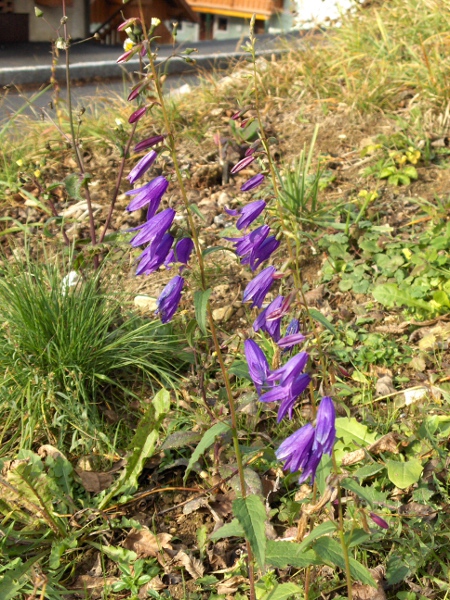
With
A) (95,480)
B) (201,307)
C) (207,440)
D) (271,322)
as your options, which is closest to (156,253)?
(201,307)

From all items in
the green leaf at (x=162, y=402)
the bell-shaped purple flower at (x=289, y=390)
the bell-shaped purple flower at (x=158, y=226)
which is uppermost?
the bell-shaped purple flower at (x=158, y=226)

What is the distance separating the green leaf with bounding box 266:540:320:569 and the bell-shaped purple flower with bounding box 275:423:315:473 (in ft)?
1.04

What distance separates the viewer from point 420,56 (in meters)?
5.59

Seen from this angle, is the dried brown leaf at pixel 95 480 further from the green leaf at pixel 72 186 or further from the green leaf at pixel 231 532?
the green leaf at pixel 72 186

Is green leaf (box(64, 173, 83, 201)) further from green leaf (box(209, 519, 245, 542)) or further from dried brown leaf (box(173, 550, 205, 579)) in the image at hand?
green leaf (box(209, 519, 245, 542))

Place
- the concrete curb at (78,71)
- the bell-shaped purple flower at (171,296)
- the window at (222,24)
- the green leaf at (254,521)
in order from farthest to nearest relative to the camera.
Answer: the window at (222,24)
the concrete curb at (78,71)
the bell-shaped purple flower at (171,296)
the green leaf at (254,521)

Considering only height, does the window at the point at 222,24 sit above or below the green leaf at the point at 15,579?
above

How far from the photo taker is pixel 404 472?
2.61 metres

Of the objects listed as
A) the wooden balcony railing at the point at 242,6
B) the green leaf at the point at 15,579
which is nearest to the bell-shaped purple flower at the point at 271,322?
the green leaf at the point at 15,579

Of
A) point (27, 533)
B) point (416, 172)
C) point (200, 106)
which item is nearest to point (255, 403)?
point (27, 533)

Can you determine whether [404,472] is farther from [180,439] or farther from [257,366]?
[257,366]

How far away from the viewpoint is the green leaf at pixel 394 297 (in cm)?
359

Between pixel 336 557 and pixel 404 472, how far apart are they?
2.52 ft

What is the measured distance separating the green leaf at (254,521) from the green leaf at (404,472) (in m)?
0.83
